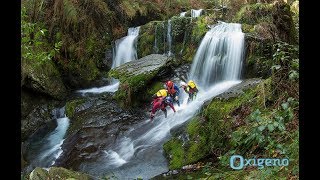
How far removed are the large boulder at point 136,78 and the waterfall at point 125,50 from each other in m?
2.04

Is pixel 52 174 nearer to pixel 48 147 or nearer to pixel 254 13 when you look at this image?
pixel 48 147

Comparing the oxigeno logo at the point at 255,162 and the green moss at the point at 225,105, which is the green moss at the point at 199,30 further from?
the oxigeno logo at the point at 255,162

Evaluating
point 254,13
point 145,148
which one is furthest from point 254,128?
point 254,13

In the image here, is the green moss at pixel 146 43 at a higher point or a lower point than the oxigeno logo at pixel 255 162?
higher

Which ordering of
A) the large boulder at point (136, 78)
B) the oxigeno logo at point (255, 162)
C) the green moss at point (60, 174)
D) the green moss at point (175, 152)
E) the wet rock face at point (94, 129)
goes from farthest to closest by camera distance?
the large boulder at point (136, 78)
the wet rock face at point (94, 129)
the green moss at point (175, 152)
the green moss at point (60, 174)
the oxigeno logo at point (255, 162)

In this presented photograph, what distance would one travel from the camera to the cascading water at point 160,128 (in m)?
6.84

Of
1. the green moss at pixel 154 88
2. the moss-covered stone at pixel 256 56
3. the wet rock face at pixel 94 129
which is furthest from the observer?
the green moss at pixel 154 88

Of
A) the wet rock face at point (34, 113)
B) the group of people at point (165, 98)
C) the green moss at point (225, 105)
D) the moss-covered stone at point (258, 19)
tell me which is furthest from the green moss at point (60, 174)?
the wet rock face at point (34, 113)

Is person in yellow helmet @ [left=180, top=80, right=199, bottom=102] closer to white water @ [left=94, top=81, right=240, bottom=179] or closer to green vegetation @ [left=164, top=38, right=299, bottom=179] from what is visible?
white water @ [left=94, top=81, right=240, bottom=179]

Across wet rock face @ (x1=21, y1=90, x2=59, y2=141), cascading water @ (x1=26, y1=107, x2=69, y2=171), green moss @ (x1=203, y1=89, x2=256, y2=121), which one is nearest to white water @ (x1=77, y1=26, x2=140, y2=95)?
wet rock face @ (x1=21, y1=90, x2=59, y2=141)

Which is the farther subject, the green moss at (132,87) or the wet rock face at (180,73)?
the wet rock face at (180,73)

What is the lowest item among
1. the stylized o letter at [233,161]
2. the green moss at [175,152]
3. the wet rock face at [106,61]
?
the green moss at [175,152]

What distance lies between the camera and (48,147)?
8.42 metres
